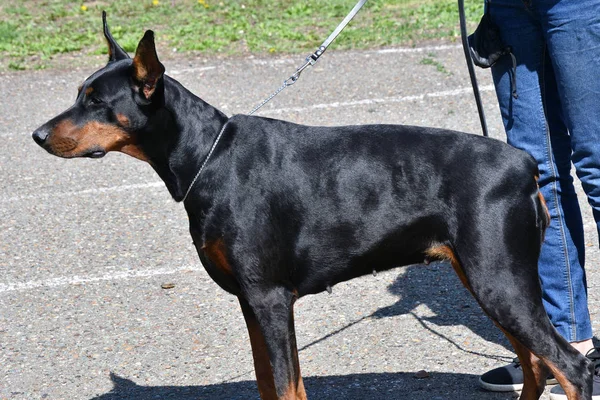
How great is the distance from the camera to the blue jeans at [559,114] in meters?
4.02

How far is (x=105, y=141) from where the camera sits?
3.93m

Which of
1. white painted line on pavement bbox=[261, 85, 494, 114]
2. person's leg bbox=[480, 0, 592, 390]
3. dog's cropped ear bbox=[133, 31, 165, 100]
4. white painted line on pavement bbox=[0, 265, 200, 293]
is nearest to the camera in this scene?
dog's cropped ear bbox=[133, 31, 165, 100]

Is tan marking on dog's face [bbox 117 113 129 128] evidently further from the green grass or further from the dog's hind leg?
the green grass

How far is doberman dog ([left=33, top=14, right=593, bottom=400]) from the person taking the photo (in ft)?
12.6

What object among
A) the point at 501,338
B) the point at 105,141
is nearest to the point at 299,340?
the point at 501,338

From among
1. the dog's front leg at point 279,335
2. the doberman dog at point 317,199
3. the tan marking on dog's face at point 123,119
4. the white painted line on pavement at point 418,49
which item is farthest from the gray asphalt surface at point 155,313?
the white painted line on pavement at point 418,49

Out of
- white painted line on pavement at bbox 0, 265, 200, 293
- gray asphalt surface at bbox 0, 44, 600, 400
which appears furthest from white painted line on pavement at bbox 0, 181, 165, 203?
white painted line on pavement at bbox 0, 265, 200, 293

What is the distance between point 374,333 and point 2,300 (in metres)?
2.40

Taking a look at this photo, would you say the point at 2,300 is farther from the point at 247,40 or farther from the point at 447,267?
the point at 247,40

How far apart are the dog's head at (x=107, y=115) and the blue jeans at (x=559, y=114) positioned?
1647 mm

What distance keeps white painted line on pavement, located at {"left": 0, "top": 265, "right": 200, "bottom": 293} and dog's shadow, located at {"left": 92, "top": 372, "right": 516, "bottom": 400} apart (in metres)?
1.40

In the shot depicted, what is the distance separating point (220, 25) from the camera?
41.7 ft

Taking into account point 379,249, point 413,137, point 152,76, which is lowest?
point 379,249

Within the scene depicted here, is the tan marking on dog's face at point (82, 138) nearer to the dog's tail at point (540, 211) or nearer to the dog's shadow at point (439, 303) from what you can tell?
the dog's tail at point (540, 211)
